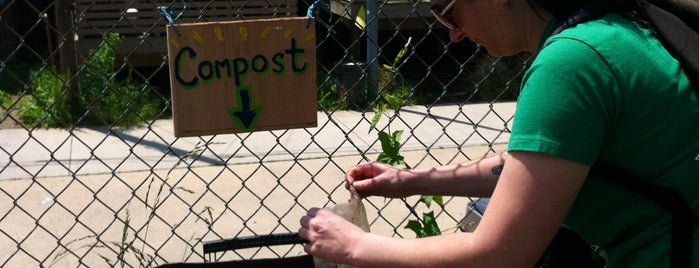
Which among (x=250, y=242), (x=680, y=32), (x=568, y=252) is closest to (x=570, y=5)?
(x=680, y=32)

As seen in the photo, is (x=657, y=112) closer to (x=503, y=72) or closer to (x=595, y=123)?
(x=595, y=123)

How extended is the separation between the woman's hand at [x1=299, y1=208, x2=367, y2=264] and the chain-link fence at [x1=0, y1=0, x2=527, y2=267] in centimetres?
104

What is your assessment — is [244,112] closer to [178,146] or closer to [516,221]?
[516,221]

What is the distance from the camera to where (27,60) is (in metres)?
11.6

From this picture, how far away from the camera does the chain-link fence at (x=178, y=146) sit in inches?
148

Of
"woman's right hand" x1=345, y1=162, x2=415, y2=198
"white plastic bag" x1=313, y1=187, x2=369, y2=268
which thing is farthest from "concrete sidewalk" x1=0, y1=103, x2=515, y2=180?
"white plastic bag" x1=313, y1=187, x2=369, y2=268

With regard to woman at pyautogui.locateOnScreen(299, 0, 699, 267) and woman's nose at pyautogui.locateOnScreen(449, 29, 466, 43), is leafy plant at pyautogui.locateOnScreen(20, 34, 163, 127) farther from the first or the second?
woman at pyautogui.locateOnScreen(299, 0, 699, 267)

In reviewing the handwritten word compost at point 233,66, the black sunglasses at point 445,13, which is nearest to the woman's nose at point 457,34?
the black sunglasses at point 445,13

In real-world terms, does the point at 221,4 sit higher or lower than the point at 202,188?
Result: higher

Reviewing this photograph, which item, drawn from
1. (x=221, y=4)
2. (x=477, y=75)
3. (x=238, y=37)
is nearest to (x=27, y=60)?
(x=221, y=4)

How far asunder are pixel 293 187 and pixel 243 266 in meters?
3.37

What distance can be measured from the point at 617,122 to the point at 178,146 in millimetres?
Answer: 5585

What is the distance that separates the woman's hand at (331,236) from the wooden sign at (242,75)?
89 cm

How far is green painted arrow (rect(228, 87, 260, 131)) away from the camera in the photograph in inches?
103
